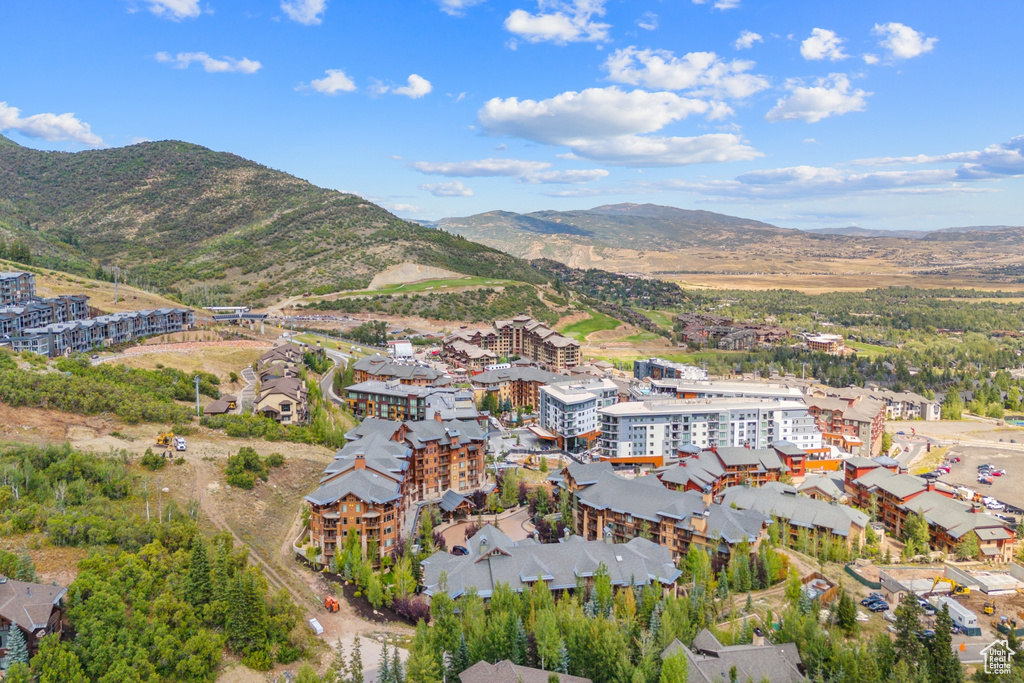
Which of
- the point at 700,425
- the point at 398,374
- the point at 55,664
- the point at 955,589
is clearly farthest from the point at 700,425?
the point at 55,664

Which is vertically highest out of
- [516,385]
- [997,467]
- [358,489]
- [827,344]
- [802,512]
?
[358,489]

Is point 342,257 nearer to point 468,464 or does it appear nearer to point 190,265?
point 190,265

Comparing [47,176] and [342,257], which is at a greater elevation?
[47,176]

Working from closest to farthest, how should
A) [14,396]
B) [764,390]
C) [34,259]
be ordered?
1. [14,396]
2. [764,390]
3. [34,259]

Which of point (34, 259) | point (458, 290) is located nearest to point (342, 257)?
point (458, 290)

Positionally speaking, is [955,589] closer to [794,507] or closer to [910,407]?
[794,507]

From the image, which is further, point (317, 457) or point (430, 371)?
point (430, 371)

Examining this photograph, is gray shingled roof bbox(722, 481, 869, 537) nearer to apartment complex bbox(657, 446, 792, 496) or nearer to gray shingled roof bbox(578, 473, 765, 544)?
apartment complex bbox(657, 446, 792, 496)
